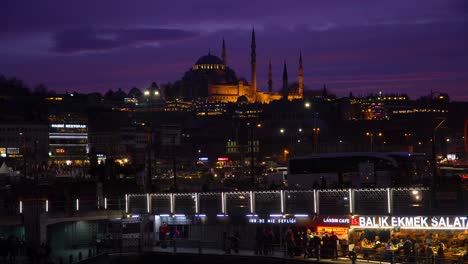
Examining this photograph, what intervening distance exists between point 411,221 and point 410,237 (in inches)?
21.4

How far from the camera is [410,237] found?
23.3 metres

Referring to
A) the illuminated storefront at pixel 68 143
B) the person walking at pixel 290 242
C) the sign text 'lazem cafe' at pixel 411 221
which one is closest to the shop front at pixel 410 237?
the sign text 'lazem cafe' at pixel 411 221

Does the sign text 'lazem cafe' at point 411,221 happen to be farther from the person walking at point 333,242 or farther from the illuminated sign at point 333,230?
the person walking at point 333,242

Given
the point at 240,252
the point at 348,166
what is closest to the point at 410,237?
the point at 240,252

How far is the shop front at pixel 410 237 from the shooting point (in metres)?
22.0

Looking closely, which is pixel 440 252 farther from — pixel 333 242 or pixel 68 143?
pixel 68 143

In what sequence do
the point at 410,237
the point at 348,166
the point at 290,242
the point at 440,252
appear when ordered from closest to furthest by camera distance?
the point at 440,252
the point at 410,237
the point at 290,242
the point at 348,166

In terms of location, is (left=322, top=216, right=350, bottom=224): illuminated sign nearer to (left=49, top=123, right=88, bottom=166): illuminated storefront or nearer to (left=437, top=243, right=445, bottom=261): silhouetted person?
(left=437, top=243, right=445, bottom=261): silhouetted person

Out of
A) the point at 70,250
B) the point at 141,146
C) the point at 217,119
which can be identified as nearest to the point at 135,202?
the point at 70,250

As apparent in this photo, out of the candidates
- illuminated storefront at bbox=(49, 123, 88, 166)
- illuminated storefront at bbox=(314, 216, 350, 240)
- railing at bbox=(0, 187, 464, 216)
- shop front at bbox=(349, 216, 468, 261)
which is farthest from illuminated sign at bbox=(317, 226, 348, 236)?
illuminated storefront at bbox=(49, 123, 88, 166)

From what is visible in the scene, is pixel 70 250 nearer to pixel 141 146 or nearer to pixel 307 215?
pixel 307 215

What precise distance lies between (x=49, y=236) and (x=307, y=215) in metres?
12.3

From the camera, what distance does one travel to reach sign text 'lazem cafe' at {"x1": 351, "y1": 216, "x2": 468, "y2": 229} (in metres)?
22.1

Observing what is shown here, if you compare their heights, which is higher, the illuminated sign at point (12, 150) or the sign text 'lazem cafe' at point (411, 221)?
the illuminated sign at point (12, 150)
